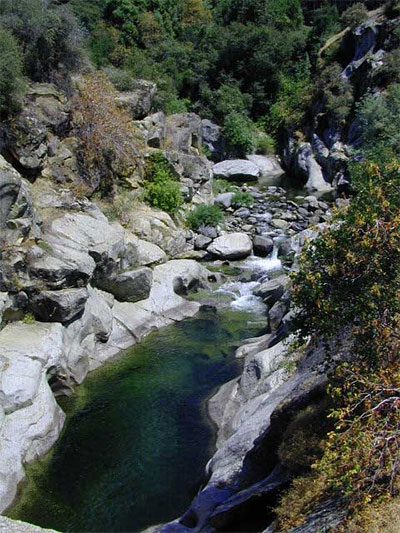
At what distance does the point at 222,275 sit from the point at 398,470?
19.9 meters

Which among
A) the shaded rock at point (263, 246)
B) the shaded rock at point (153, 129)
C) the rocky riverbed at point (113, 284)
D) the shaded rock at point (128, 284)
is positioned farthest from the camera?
the shaded rock at point (153, 129)

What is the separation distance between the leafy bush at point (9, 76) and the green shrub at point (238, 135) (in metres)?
26.1

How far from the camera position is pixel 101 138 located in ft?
93.6

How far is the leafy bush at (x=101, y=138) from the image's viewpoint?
91.6 feet

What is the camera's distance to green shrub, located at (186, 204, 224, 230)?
103 feet

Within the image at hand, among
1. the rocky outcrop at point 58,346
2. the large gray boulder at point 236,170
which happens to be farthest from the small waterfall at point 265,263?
the large gray boulder at point 236,170

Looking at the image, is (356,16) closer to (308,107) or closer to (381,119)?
(308,107)

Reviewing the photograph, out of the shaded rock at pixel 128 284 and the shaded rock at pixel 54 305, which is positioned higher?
the shaded rock at pixel 54 305

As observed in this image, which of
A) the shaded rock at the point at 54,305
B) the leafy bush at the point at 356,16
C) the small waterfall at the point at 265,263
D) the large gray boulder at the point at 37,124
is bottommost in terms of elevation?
the small waterfall at the point at 265,263

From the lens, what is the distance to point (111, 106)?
30.1m

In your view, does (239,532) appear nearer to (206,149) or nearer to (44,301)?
(44,301)

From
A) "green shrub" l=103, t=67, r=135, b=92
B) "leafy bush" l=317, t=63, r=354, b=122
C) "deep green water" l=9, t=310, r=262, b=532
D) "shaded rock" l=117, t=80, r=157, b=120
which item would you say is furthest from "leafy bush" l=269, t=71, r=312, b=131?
"deep green water" l=9, t=310, r=262, b=532

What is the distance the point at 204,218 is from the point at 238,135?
1937 centimetres

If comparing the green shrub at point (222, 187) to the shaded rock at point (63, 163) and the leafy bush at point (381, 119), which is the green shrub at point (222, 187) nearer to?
the leafy bush at point (381, 119)
